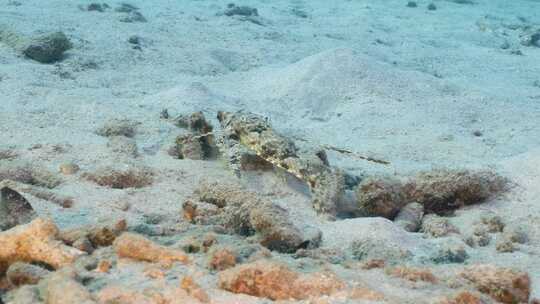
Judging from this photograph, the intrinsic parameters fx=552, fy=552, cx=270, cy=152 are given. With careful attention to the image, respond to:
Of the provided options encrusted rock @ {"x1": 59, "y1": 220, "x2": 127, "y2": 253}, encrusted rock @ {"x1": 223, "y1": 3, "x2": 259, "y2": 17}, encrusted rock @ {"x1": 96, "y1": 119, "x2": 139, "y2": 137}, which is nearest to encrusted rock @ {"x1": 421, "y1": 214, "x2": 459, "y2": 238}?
encrusted rock @ {"x1": 59, "y1": 220, "x2": 127, "y2": 253}

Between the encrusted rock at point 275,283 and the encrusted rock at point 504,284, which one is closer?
the encrusted rock at point 275,283

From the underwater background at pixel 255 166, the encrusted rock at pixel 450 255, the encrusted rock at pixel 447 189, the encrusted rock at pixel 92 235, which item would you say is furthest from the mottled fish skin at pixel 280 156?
the encrusted rock at pixel 92 235

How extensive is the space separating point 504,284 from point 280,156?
9.11ft

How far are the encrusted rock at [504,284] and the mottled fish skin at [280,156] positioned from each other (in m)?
2.02

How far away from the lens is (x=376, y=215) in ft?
15.9

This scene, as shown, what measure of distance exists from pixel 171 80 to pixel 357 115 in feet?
10.6

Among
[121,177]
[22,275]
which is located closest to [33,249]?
[22,275]

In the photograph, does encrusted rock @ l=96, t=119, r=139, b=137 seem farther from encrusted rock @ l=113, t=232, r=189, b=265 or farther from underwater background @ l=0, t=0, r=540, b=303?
encrusted rock @ l=113, t=232, r=189, b=265

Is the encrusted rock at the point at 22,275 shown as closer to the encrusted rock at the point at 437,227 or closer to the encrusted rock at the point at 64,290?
the encrusted rock at the point at 64,290

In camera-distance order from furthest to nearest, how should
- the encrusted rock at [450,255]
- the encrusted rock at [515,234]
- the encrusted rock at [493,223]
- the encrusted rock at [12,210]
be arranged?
the encrusted rock at [493,223] < the encrusted rock at [515,234] < the encrusted rock at [450,255] < the encrusted rock at [12,210]

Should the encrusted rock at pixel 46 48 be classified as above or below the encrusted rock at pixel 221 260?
below

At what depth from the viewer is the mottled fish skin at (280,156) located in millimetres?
4805

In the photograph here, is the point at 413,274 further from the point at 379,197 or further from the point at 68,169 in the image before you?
the point at 68,169

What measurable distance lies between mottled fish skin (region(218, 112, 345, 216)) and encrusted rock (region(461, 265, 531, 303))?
2024 mm
